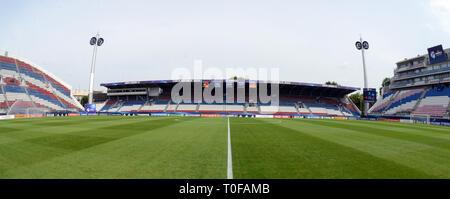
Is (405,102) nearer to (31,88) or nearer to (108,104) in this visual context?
(108,104)

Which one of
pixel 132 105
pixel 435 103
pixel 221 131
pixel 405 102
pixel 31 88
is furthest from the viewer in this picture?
pixel 132 105

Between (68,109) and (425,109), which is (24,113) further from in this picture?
(425,109)

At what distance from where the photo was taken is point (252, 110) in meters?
49.6

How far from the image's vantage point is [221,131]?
13609 mm

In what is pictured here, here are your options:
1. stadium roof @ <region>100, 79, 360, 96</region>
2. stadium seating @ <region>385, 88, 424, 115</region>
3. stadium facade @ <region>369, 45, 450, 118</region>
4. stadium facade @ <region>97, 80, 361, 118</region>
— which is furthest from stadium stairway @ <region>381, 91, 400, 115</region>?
stadium roof @ <region>100, 79, 360, 96</region>

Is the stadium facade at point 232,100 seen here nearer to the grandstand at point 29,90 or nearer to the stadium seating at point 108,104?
the stadium seating at point 108,104

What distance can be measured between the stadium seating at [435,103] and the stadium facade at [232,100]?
42.8 ft

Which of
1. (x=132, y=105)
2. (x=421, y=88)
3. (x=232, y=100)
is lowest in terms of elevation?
(x=132, y=105)

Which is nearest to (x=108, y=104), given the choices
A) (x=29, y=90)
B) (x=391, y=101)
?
(x=29, y=90)

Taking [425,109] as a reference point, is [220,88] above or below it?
above

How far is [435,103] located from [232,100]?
144 feet
